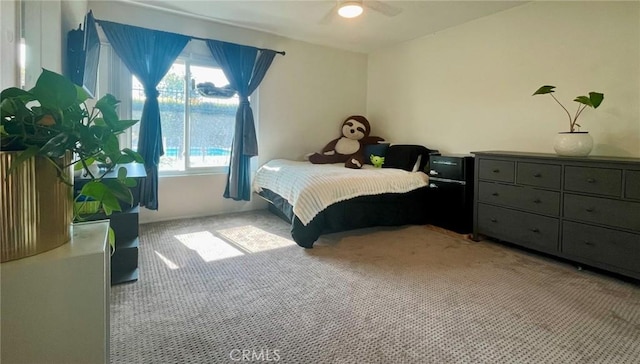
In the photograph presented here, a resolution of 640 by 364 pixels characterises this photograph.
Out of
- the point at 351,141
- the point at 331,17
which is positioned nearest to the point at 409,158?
the point at 351,141

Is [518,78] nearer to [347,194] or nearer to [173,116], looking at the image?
[347,194]

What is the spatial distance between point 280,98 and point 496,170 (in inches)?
113

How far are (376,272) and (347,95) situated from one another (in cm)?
343

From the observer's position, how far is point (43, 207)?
0.79m

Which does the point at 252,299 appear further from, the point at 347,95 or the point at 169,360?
the point at 347,95

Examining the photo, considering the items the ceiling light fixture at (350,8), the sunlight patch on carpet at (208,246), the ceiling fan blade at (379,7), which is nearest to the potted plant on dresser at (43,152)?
the sunlight patch on carpet at (208,246)

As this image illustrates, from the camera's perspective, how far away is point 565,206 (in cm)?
261

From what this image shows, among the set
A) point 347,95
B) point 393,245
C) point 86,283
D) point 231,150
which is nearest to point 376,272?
point 393,245

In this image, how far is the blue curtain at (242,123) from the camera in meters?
4.14

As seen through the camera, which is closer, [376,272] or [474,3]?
[376,272]

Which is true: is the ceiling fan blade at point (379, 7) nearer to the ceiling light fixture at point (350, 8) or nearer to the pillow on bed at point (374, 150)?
the ceiling light fixture at point (350, 8)

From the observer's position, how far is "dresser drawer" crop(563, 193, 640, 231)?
7.43ft

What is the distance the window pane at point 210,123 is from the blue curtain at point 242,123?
0.61 ft

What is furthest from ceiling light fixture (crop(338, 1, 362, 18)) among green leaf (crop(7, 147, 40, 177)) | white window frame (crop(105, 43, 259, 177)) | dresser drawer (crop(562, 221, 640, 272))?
green leaf (crop(7, 147, 40, 177))
